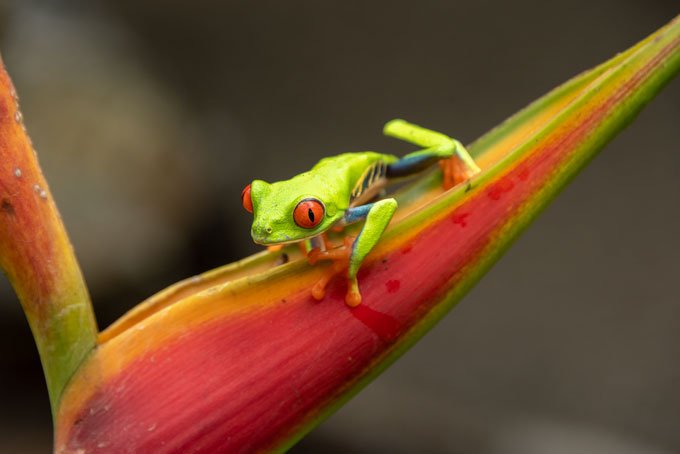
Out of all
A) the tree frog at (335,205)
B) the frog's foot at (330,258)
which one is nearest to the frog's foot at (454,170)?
the tree frog at (335,205)

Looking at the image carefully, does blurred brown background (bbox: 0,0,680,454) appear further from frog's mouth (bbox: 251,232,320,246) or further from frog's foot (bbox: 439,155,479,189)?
frog's mouth (bbox: 251,232,320,246)

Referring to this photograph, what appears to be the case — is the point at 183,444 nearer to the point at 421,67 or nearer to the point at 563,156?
the point at 563,156

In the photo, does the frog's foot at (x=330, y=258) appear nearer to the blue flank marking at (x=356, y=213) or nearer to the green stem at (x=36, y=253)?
the blue flank marking at (x=356, y=213)

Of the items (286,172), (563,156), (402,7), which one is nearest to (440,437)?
(286,172)

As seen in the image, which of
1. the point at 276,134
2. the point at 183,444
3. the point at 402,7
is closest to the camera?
the point at 183,444

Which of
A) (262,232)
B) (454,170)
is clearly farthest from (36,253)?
(454,170)

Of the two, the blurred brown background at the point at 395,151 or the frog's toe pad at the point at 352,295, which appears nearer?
the frog's toe pad at the point at 352,295
